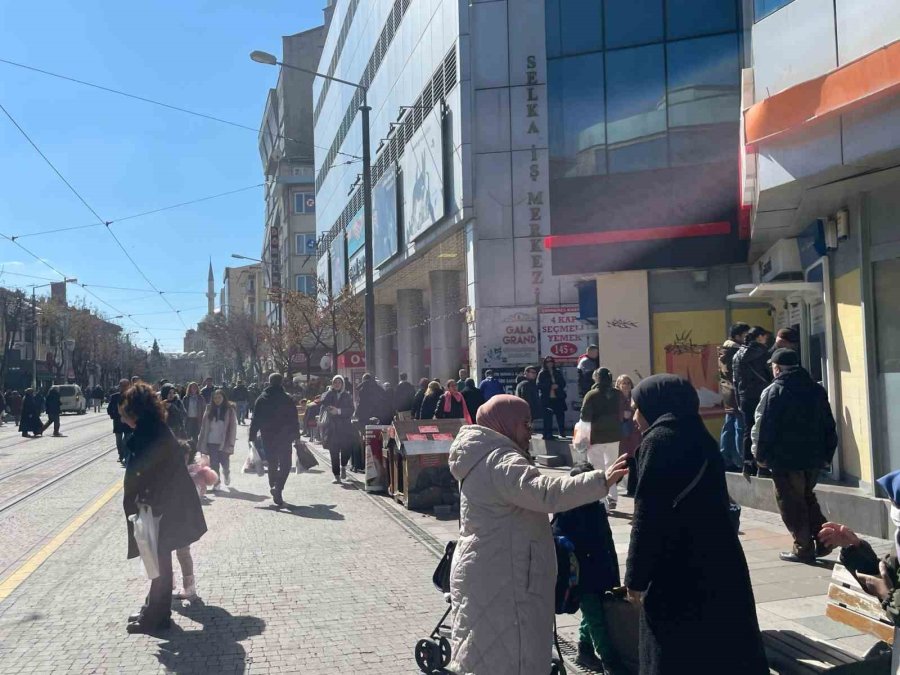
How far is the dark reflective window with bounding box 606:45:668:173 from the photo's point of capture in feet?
59.4

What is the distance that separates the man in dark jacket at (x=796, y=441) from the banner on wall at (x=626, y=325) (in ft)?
31.9

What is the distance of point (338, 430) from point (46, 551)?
6033 mm

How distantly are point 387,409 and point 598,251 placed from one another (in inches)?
214

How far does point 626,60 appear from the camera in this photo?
1844 cm

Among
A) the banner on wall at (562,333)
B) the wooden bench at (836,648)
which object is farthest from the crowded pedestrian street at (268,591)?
the banner on wall at (562,333)

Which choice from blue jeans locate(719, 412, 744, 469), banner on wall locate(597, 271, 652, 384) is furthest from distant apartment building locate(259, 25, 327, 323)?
blue jeans locate(719, 412, 744, 469)

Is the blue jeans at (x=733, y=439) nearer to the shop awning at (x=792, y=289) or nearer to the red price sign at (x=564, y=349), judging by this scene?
the shop awning at (x=792, y=289)

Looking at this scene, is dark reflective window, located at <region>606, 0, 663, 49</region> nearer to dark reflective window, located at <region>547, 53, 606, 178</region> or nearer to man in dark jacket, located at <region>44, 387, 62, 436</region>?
dark reflective window, located at <region>547, 53, 606, 178</region>

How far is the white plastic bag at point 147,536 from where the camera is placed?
19.3 ft

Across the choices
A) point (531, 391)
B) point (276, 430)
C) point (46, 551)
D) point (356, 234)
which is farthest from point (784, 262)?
point (356, 234)

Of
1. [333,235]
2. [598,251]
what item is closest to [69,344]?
[333,235]

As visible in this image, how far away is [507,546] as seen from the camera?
3.71 m

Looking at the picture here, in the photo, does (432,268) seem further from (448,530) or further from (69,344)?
(69,344)

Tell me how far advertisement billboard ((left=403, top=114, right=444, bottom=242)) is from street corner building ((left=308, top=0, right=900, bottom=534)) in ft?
0.40
